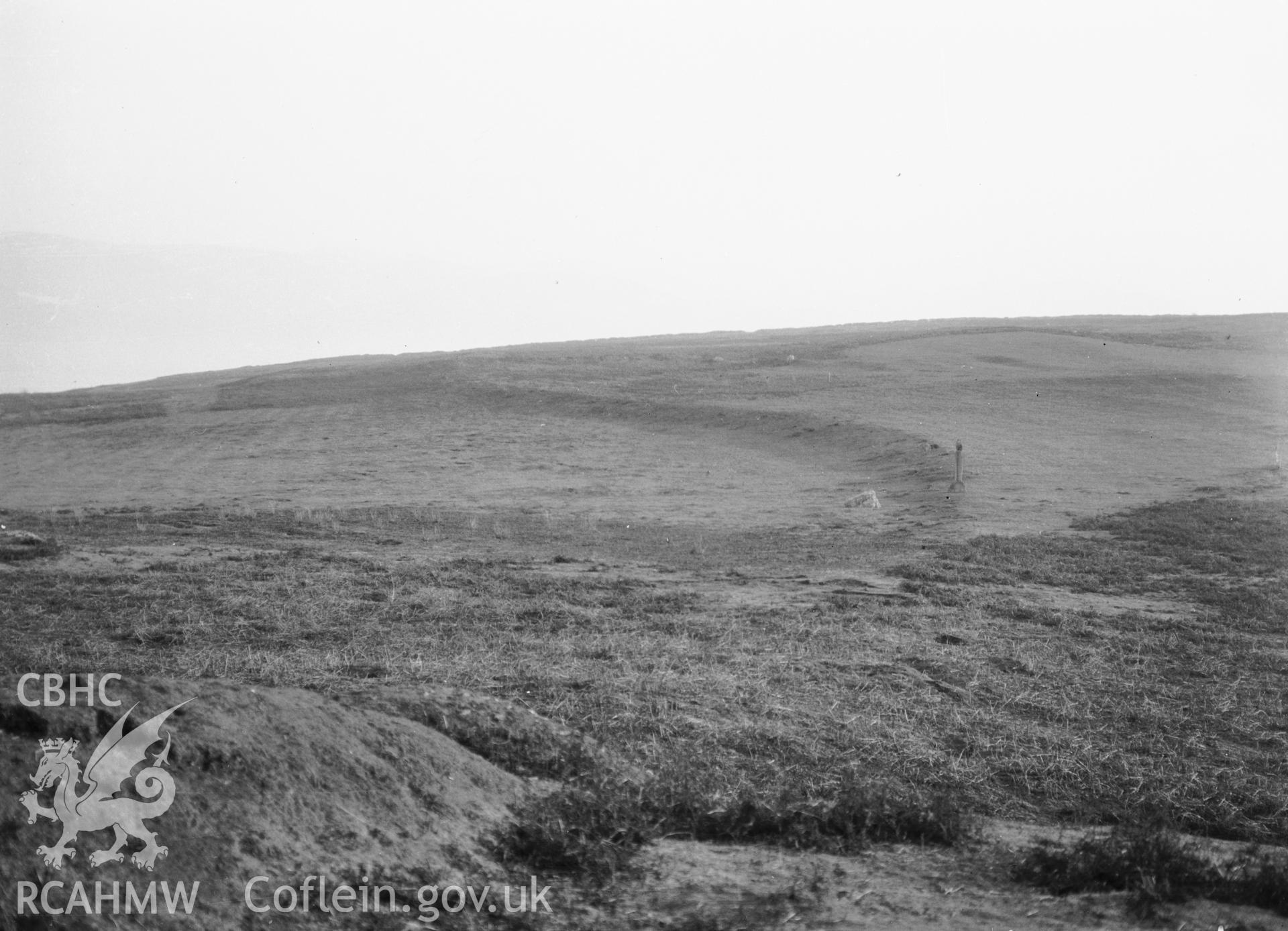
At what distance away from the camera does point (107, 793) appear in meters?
3.57

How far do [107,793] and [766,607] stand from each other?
735 cm

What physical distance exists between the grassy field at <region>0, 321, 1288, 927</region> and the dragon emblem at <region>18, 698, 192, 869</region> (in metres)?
0.90

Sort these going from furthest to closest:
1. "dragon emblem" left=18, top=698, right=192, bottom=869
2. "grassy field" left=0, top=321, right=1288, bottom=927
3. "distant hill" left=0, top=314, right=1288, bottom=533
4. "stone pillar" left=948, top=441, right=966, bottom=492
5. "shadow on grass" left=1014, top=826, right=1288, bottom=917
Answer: "distant hill" left=0, top=314, right=1288, bottom=533
"stone pillar" left=948, top=441, right=966, bottom=492
"grassy field" left=0, top=321, right=1288, bottom=927
"shadow on grass" left=1014, top=826, right=1288, bottom=917
"dragon emblem" left=18, top=698, right=192, bottom=869

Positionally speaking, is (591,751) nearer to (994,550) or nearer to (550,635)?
(550,635)

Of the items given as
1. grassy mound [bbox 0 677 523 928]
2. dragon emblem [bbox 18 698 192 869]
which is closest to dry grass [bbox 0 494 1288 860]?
grassy mound [bbox 0 677 523 928]

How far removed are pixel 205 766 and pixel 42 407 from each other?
144 feet

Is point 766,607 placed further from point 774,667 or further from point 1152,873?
point 1152,873

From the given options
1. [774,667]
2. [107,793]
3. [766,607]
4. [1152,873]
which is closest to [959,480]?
[766,607]

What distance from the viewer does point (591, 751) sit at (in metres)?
5.37

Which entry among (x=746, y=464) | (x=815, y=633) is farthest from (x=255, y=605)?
(x=746, y=464)

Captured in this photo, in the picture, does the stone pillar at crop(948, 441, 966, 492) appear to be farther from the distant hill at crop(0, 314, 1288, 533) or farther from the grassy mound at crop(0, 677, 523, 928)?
the grassy mound at crop(0, 677, 523, 928)

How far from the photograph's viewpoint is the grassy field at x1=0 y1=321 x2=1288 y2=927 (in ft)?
17.6

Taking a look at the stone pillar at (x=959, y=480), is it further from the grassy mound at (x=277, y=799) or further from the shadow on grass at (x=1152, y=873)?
the grassy mound at (x=277, y=799)

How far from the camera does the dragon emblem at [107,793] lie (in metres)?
3.36
